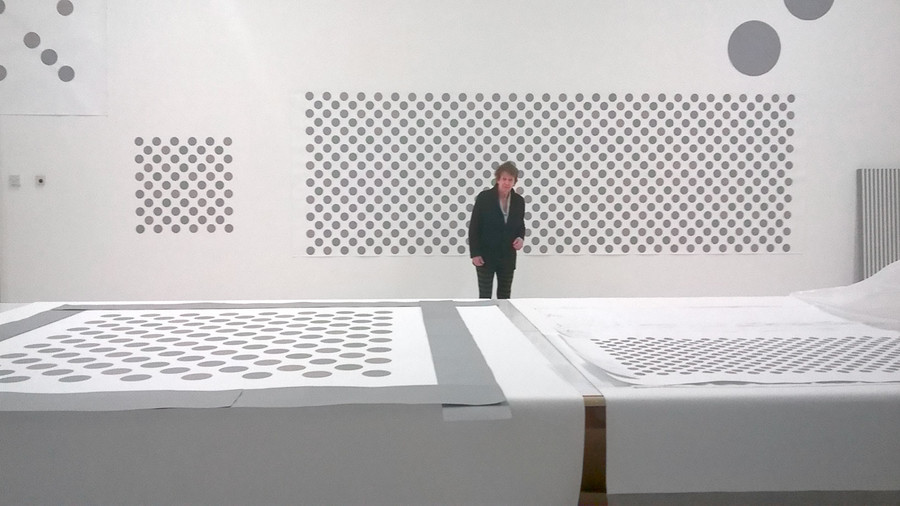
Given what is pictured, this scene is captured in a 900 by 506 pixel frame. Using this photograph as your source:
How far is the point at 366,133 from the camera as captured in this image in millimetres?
5086

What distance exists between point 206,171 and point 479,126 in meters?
2.15

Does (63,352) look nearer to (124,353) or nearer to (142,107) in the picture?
(124,353)

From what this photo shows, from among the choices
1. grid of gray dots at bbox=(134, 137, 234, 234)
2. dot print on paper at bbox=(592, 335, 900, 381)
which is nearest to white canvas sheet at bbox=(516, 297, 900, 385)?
dot print on paper at bbox=(592, 335, 900, 381)

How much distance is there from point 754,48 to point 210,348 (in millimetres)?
5183

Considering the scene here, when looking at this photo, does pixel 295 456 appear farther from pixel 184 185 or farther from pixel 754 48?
pixel 754 48

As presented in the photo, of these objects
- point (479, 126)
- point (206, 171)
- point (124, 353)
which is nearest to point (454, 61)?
point (479, 126)

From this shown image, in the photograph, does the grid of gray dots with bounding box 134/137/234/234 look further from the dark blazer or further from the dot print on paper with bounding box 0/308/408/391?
the dot print on paper with bounding box 0/308/408/391

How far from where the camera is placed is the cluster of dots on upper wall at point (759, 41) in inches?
204

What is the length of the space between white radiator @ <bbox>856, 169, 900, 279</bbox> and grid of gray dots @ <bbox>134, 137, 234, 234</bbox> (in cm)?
500

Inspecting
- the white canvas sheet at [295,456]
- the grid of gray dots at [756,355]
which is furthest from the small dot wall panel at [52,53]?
the grid of gray dots at [756,355]

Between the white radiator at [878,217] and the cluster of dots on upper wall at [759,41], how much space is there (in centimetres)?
118

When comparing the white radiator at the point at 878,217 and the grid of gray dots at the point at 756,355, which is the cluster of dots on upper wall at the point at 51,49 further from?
the white radiator at the point at 878,217

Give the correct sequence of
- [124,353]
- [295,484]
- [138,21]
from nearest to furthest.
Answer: [295,484] → [124,353] → [138,21]

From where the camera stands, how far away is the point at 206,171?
507 cm
